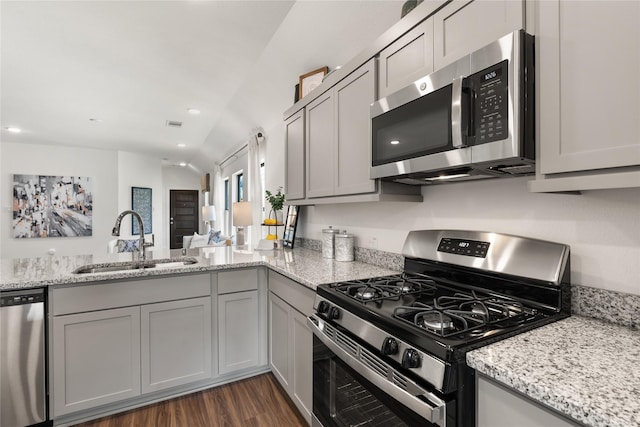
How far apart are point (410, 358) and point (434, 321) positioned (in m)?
0.14

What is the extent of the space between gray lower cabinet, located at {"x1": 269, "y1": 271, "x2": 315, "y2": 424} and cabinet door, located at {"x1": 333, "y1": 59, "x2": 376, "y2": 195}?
2.21ft

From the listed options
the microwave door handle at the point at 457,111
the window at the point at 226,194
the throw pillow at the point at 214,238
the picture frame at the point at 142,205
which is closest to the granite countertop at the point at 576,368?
the microwave door handle at the point at 457,111

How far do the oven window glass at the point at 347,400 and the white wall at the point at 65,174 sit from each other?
655 cm

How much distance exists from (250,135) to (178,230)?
5820 mm

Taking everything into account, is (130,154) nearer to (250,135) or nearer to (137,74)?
(250,135)

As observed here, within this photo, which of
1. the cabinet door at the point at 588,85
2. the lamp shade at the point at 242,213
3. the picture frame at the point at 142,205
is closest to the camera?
the cabinet door at the point at 588,85

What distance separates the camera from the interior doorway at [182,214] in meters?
9.20

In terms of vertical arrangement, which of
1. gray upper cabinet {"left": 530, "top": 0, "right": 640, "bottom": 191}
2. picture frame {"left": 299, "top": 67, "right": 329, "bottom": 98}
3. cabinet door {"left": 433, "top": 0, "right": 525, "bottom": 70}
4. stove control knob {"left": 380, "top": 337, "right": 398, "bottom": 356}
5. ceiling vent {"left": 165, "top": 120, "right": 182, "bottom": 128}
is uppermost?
ceiling vent {"left": 165, "top": 120, "right": 182, "bottom": 128}

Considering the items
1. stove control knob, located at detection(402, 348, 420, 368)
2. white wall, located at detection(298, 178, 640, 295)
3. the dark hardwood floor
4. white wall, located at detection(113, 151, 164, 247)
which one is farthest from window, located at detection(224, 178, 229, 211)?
stove control knob, located at detection(402, 348, 420, 368)

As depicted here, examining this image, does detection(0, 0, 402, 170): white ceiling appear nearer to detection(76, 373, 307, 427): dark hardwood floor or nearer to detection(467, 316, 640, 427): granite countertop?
detection(467, 316, 640, 427): granite countertop

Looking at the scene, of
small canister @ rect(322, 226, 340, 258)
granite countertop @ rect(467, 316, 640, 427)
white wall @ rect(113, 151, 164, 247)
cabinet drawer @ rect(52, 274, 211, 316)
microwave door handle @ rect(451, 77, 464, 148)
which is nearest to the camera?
granite countertop @ rect(467, 316, 640, 427)

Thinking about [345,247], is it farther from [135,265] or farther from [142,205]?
[142,205]

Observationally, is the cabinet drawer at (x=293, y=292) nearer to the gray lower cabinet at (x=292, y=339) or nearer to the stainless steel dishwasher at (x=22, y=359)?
the gray lower cabinet at (x=292, y=339)

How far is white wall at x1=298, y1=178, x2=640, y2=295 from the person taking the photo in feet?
3.26
